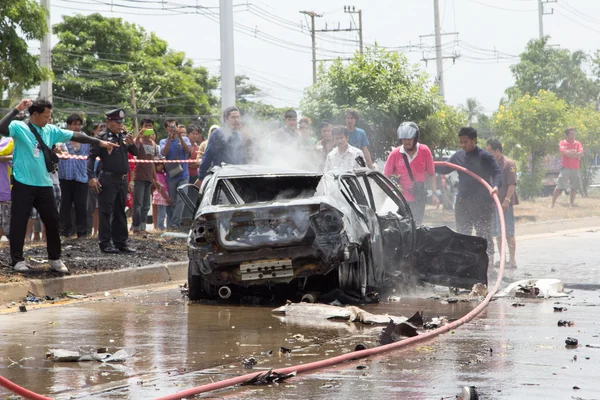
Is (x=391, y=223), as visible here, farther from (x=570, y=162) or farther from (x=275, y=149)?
(x=570, y=162)

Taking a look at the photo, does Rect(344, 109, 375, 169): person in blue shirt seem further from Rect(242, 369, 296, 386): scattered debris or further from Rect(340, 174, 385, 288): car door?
Rect(242, 369, 296, 386): scattered debris

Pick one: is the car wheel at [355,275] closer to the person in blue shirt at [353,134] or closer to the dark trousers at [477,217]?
the dark trousers at [477,217]

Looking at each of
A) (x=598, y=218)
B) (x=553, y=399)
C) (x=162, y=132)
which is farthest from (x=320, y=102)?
(x=162, y=132)

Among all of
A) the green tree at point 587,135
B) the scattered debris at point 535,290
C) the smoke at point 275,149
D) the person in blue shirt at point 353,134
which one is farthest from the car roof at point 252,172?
the green tree at point 587,135

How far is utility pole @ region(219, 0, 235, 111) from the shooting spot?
672 inches

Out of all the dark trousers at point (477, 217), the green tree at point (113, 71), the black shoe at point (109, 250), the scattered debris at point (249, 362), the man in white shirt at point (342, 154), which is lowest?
the scattered debris at point (249, 362)

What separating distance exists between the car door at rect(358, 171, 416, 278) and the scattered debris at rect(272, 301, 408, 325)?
52.6 inches

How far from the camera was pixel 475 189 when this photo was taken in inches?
514

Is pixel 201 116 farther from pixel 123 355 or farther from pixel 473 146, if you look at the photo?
pixel 123 355

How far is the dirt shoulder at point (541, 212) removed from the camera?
23734mm

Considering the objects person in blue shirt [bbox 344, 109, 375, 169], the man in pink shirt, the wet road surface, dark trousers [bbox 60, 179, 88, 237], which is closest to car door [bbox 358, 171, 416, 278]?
the wet road surface

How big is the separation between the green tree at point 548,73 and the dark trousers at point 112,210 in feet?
190

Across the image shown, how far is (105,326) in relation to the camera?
8328 mm

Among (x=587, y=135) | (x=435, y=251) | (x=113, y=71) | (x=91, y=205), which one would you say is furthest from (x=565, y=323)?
(x=113, y=71)
